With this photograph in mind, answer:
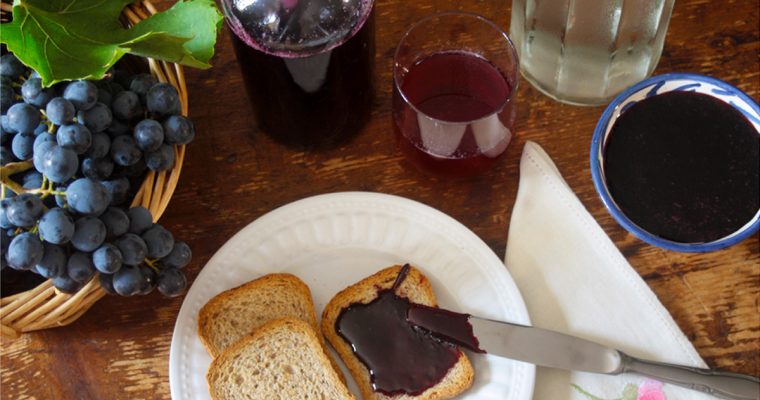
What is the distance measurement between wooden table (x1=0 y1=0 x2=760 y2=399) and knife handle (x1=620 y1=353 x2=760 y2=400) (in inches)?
2.0

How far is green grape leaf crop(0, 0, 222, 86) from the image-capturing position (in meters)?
0.84

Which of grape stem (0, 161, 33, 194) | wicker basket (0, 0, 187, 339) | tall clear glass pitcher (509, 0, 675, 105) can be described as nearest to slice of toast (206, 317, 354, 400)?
wicker basket (0, 0, 187, 339)

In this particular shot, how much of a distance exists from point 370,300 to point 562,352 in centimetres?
22

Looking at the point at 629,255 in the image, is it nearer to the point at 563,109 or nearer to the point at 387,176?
the point at 563,109

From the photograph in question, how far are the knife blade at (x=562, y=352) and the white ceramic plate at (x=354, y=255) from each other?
0.11 ft

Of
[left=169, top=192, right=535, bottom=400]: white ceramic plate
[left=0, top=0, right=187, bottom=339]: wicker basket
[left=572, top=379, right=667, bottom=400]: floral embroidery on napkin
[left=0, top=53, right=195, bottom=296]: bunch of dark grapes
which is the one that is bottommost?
[left=572, top=379, right=667, bottom=400]: floral embroidery on napkin

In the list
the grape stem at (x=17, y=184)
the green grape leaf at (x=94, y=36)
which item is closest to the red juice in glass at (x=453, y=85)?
the green grape leaf at (x=94, y=36)

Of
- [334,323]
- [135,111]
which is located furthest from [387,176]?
[135,111]

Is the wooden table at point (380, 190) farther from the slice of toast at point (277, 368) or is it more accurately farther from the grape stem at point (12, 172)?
the grape stem at point (12, 172)

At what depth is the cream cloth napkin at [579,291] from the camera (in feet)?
3.18

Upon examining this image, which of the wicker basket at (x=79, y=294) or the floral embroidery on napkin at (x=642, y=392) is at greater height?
the wicker basket at (x=79, y=294)

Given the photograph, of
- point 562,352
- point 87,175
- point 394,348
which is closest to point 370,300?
point 394,348

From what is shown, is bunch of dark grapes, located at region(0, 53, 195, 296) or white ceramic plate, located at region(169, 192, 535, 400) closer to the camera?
bunch of dark grapes, located at region(0, 53, 195, 296)

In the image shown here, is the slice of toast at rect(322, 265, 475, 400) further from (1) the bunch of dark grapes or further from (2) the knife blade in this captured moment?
(1) the bunch of dark grapes
